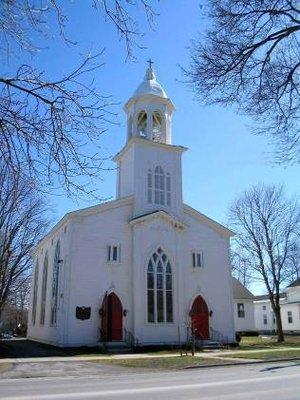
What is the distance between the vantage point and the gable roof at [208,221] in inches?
1267

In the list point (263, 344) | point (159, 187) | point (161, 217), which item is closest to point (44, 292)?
point (161, 217)

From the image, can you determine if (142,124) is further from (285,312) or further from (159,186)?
(285,312)

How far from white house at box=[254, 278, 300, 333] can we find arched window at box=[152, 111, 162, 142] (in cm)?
3696

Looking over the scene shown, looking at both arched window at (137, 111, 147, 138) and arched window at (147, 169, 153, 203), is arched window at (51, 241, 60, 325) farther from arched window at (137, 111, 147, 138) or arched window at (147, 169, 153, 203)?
arched window at (137, 111, 147, 138)

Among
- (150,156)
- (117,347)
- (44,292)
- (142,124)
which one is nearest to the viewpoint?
(117,347)

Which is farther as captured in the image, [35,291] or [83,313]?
[35,291]

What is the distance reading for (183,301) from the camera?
29.6 metres

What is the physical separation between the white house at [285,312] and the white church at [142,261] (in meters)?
32.3

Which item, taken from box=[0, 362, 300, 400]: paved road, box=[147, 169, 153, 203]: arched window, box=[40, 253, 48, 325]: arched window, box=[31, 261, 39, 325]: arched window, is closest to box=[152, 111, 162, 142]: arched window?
box=[147, 169, 153, 203]: arched window

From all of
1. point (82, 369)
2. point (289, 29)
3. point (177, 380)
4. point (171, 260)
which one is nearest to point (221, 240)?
point (171, 260)

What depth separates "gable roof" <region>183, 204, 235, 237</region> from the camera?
106 feet

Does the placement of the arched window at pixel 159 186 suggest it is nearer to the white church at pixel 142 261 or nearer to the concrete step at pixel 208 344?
the white church at pixel 142 261

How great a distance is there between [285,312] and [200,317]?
35893mm

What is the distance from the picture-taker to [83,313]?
26.6m
